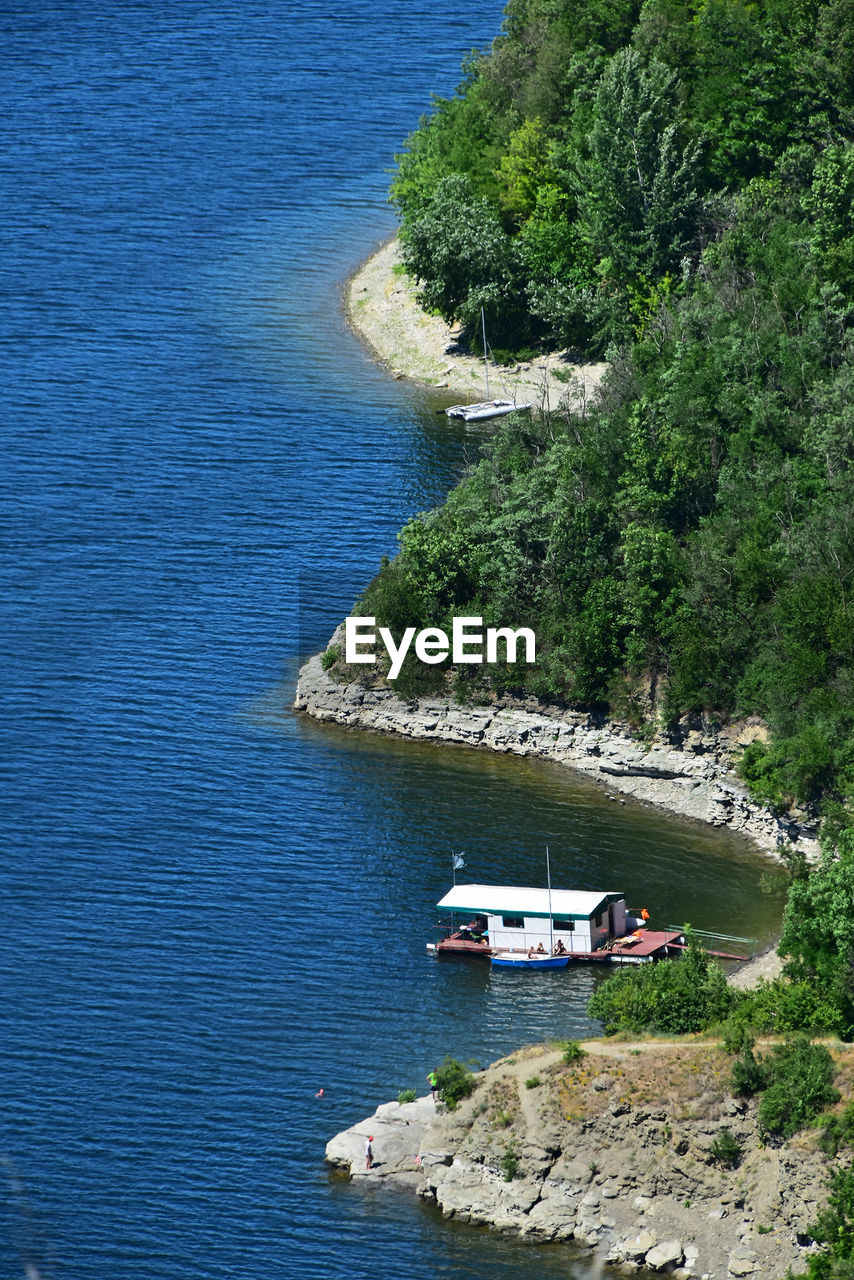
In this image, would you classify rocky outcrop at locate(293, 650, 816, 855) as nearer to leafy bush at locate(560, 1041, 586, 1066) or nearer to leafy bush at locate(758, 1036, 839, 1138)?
leafy bush at locate(560, 1041, 586, 1066)

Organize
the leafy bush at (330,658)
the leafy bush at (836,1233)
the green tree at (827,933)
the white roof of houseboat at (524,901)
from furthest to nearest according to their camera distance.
→ the leafy bush at (330,658) → the white roof of houseboat at (524,901) → the green tree at (827,933) → the leafy bush at (836,1233)

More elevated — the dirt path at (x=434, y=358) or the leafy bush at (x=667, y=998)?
the dirt path at (x=434, y=358)

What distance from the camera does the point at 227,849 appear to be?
12144cm

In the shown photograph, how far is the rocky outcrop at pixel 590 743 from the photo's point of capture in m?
123

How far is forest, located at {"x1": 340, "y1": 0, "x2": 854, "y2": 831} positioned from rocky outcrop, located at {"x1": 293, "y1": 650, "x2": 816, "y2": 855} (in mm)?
1444

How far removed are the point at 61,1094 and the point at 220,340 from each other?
10401 centimetres

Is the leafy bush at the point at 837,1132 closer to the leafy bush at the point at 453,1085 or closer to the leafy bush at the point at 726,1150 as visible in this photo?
the leafy bush at the point at 726,1150

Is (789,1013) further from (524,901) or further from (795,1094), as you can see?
(524,901)

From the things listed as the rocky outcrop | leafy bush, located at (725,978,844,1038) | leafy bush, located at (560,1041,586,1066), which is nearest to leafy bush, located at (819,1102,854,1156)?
leafy bush, located at (725,978,844,1038)

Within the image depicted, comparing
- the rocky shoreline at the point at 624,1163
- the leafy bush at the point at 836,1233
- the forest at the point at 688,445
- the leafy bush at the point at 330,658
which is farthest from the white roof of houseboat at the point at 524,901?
the leafy bush at the point at 836,1233

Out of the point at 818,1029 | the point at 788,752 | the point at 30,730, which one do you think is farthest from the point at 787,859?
the point at 30,730

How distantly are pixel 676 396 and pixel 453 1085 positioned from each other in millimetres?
56027

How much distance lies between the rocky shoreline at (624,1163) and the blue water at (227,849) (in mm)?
2005

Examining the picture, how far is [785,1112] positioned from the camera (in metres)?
89.2
